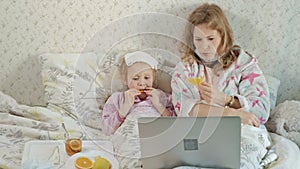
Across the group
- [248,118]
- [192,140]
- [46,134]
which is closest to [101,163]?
[192,140]

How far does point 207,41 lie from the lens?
235 centimetres

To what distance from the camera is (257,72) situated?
7.68 feet

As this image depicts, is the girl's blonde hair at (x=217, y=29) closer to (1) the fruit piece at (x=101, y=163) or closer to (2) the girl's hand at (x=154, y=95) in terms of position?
(2) the girl's hand at (x=154, y=95)

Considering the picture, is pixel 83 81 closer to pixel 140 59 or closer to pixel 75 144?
pixel 140 59

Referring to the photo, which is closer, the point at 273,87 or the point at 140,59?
the point at 140,59

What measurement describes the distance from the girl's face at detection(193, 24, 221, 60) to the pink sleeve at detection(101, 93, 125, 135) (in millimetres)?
463

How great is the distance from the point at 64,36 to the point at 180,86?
0.75 m

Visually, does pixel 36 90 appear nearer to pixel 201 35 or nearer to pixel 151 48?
pixel 151 48

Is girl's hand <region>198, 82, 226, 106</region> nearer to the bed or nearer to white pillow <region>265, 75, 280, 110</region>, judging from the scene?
the bed

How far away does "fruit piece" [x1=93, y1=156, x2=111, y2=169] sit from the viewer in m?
1.87

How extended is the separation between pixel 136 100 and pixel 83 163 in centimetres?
58

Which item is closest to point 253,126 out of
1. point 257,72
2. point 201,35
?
point 257,72

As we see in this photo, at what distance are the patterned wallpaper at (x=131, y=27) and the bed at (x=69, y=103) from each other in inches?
4.1

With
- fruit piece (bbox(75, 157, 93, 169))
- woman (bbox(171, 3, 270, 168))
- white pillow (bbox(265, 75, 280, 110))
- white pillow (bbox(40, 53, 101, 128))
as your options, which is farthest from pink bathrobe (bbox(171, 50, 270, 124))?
fruit piece (bbox(75, 157, 93, 169))
